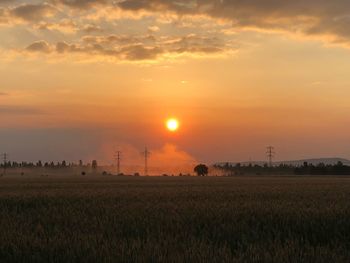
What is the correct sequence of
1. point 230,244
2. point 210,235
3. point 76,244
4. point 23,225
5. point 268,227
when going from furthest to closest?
point 23,225
point 268,227
point 210,235
point 230,244
point 76,244

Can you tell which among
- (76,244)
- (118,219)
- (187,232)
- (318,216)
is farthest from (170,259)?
(318,216)

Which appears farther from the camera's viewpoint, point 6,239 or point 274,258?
point 6,239

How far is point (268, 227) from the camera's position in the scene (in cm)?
1150

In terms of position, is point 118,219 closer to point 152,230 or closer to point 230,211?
point 152,230

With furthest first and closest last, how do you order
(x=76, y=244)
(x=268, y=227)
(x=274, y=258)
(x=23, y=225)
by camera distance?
(x=23, y=225) → (x=268, y=227) → (x=76, y=244) → (x=274, y=258)

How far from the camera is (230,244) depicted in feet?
31.6

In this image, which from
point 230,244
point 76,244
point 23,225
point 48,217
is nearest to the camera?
point 76,244

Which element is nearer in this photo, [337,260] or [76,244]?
[337,260]

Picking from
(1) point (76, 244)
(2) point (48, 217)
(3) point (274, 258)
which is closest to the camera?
(3) point (274, 258)

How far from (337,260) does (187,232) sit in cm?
385

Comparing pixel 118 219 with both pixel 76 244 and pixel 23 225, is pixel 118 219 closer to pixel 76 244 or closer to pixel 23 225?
pixel 23 225

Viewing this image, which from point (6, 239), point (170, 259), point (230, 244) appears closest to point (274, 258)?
point (170, 259)

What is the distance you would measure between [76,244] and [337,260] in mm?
4545

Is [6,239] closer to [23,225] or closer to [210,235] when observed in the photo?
[23,225]
